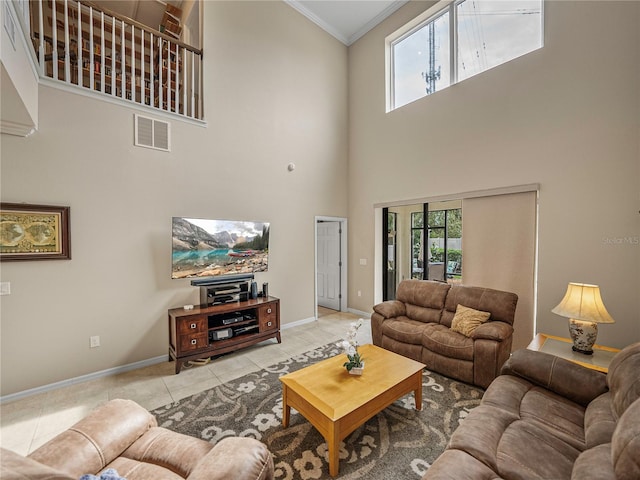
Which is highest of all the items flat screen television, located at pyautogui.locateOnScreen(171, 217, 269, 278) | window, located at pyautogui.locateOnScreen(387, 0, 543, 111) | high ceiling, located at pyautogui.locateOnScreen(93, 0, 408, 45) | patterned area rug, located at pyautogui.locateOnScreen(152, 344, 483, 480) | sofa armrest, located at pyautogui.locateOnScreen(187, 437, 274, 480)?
high ceiling, located at pyautogui.locateOnScreen(93, 0, 408, 45)

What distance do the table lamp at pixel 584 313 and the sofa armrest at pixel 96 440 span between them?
10.9ft

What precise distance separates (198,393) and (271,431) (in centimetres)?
100

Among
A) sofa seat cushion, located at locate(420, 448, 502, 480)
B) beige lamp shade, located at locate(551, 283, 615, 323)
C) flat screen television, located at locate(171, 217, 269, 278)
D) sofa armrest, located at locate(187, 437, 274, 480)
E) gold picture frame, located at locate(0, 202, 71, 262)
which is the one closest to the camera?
sofa armrest, located at locate(187, 437, 274, 480)

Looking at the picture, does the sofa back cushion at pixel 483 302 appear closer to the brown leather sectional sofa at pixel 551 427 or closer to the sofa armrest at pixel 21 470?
the brown leather sectional sofa at pixel 551 427

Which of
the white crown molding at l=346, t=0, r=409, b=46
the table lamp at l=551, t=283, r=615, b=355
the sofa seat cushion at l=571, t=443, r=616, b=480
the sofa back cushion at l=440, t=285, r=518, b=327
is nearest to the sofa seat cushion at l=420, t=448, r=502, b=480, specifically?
the sofa seat cushion at l=571, t=443, r=616, b=480

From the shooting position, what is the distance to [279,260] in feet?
Result: 15.0

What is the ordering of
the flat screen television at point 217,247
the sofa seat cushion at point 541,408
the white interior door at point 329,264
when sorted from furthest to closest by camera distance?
the white interior door at point 329,264 → the flat screen television at point 217,247 → the sofa seat cushion at point 541,408

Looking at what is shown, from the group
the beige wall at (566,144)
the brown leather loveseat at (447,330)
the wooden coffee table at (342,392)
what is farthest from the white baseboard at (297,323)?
the beige wall at (566,144)

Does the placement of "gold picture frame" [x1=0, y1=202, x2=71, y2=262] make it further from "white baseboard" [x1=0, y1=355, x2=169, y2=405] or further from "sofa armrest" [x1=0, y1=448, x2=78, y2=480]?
"sofa armrest" [x1=0, y1=448, x2=78, y2=480]

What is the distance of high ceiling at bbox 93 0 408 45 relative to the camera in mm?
4691

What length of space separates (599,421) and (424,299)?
222 cm

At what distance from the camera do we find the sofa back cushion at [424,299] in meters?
3.59

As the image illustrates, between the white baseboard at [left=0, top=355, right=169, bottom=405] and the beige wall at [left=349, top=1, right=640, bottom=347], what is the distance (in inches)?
179

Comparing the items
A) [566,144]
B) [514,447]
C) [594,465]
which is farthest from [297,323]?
[566,144]
